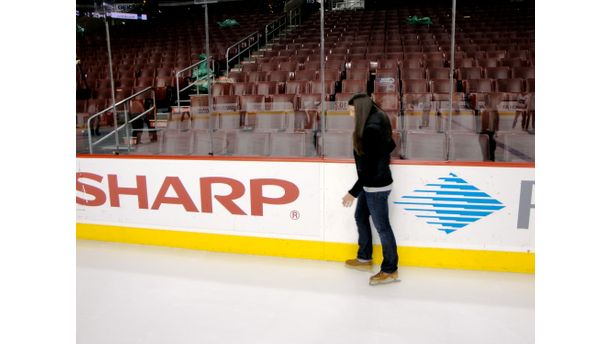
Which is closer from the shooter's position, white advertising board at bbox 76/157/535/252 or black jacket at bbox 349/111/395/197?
black jacket at bbox 349/111/395/197

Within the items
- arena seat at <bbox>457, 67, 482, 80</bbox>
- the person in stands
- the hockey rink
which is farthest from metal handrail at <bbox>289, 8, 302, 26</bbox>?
the person in stands

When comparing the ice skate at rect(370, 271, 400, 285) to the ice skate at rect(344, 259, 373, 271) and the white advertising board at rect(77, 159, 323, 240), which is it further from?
A: the white advertising board at rect(77, 159, 323, 240)

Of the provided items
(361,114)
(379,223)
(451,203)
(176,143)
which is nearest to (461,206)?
(451,203)

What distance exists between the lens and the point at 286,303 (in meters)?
2.83

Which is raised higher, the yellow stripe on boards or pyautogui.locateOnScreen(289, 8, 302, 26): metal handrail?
pyautogui.locateOnScreen(289, 8, 302, 26): metal handrail

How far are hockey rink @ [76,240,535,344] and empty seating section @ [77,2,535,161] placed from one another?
98 centimetres

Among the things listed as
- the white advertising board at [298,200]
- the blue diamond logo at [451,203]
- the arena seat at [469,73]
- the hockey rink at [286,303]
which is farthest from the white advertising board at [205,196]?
the arena seat at [469,73]

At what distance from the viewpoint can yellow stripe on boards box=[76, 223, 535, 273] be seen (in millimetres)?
3242

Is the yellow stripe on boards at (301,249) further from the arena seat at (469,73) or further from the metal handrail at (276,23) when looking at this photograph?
the metal handrail at (276,23)

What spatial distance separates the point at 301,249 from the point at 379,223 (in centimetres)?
83
